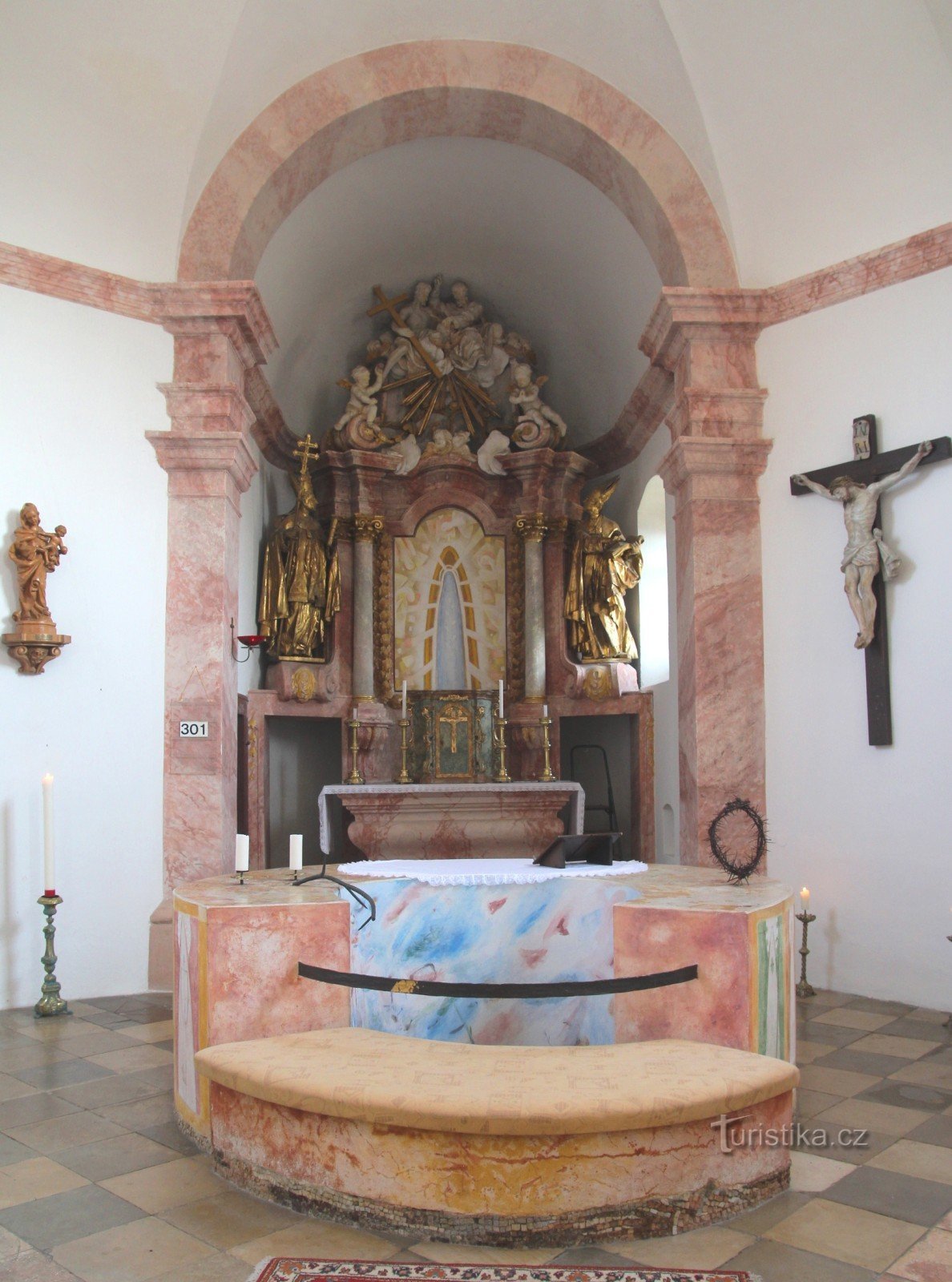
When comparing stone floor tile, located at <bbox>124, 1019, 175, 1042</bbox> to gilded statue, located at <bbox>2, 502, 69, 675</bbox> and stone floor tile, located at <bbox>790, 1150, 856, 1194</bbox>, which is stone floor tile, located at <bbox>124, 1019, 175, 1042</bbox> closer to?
gilded statue, located at <bbox>2, 502, 69, 675</bbox>

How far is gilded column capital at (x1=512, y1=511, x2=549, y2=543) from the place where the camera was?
32.7 ft

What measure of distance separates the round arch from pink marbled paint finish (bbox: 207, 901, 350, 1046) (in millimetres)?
4951

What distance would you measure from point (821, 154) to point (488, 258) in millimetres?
3775

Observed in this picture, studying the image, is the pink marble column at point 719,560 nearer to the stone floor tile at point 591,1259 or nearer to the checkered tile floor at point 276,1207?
the checkered tile floor at point 276,1207

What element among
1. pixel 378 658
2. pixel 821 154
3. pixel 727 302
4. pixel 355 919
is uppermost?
pixel 821 154

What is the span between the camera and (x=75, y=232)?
711 centimetres

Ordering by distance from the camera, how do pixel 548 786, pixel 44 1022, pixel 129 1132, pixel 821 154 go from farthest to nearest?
pixel 548 786, pixel 821 154, pixel 44 1022, pixel 129 1132

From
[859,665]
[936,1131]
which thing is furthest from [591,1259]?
[859,665]

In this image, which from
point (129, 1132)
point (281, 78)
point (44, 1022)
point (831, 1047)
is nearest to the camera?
point (129, 1132)

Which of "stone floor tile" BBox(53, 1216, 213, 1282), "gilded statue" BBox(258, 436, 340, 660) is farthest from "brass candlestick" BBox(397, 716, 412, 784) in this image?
"stone floor tile" BBox(53, 1216, 213, 1282)

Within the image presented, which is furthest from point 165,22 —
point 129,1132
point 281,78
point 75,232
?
point 129,1132

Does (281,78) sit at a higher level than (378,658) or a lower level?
higher

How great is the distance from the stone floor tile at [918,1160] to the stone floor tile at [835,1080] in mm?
625

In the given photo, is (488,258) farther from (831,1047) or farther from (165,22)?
(831,1047)
